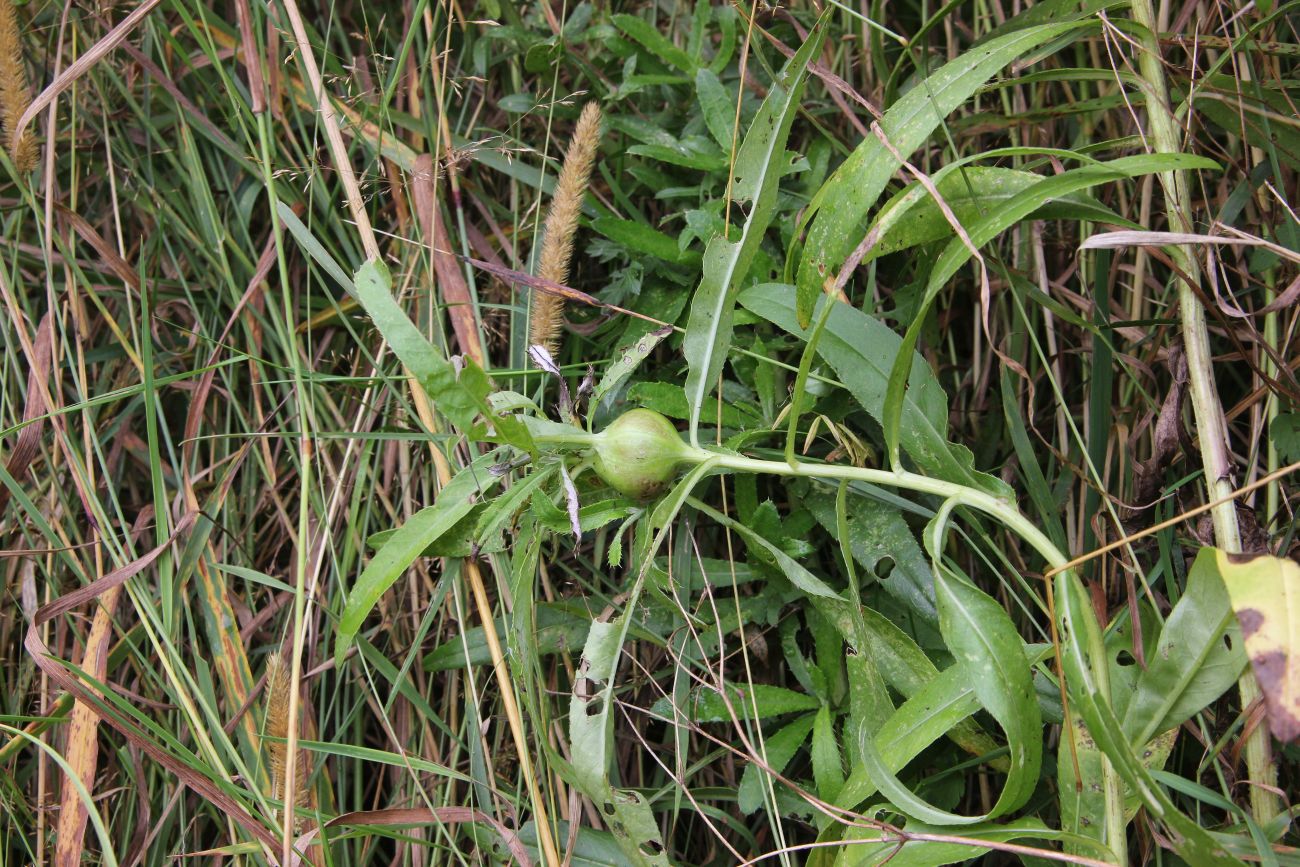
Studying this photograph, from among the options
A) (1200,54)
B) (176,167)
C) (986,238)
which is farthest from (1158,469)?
(176,167)

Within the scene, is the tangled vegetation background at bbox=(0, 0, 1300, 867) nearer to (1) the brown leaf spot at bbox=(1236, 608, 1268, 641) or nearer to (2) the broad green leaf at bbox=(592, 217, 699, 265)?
(2) the broad green leaf at bbox=(592, 217, 699, 265)

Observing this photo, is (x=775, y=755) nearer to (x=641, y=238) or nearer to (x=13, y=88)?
(x=641, y=238)

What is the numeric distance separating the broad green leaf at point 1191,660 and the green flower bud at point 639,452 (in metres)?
0.50

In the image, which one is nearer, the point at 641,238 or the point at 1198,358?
the point at 1198,358

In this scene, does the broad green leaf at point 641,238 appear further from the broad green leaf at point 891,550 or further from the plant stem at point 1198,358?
the plant stem at point 1198,358

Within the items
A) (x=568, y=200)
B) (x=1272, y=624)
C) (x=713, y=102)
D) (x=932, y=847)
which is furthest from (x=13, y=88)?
(x=1272, y=624)

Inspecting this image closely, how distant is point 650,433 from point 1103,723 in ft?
1.65

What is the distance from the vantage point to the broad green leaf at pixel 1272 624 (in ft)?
2.34

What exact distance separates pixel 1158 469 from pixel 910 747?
42 centimetres

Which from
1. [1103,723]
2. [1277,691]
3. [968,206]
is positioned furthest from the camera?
[968,206]

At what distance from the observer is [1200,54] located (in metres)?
1.24

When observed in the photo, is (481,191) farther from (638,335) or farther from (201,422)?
(201,422)

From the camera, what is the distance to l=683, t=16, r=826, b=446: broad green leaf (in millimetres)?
1054

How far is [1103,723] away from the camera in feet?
2.78
